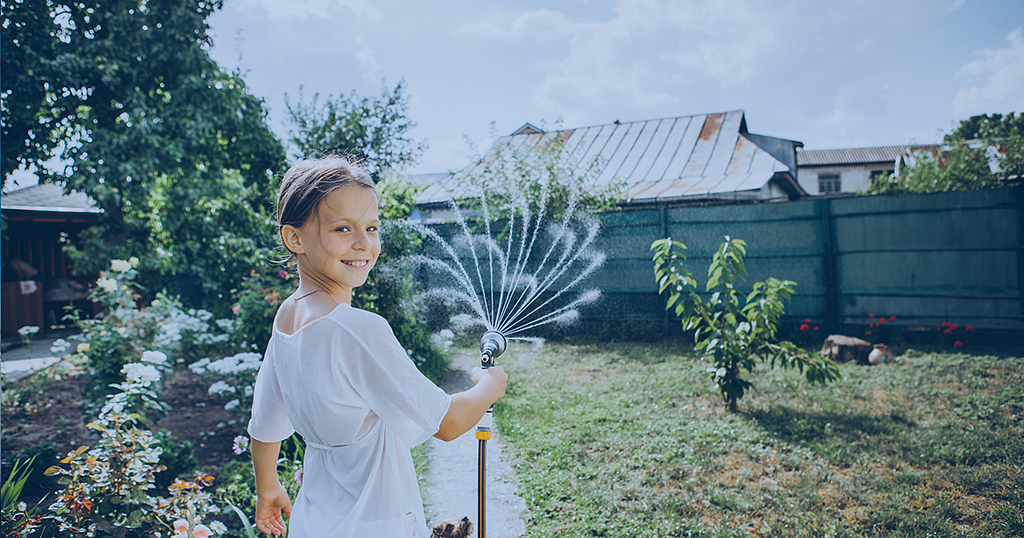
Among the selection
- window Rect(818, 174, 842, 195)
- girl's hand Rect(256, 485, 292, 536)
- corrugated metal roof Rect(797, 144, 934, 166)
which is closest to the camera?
girl's hand Rect(256, 485, 292, 536)

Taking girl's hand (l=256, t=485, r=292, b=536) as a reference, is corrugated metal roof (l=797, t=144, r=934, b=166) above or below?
above

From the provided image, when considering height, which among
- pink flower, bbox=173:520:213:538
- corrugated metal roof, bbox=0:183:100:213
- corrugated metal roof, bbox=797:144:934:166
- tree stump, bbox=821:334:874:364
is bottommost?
tree stump, bbox=821:334:874:364

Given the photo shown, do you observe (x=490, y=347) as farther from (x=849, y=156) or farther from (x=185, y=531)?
(x=849, y=156)

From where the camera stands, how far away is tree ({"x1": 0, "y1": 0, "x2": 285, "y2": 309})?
632 cm

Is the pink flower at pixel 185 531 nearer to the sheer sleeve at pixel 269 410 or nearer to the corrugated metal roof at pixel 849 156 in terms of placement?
the sheer sleeve at pixel 269 410

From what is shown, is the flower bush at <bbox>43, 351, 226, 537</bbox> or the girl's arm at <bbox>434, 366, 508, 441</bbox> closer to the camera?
the girl's arm at <bbox>434, 366, 508, 441</bbox>

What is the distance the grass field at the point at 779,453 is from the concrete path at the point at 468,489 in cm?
10

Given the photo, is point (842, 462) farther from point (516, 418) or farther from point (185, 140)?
point (185, 140)

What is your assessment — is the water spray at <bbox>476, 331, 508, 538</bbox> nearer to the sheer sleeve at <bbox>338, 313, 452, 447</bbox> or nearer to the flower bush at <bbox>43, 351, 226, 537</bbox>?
the sheer sleeve at <bbox>338, 313, 452, 447</bbox>

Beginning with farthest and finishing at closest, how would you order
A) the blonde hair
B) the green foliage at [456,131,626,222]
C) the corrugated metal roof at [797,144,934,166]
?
the corrugated metal roof at [797,144,934,166] < the green foliage at [456,131,626,222] < the blonde hair

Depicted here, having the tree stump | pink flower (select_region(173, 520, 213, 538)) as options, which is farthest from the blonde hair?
the tree stump

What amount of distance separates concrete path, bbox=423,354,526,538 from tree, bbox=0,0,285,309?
12.9ft

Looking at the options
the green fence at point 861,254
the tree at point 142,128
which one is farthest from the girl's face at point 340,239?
the green fence at point 861,254

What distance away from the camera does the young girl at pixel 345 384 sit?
106 centimetres
